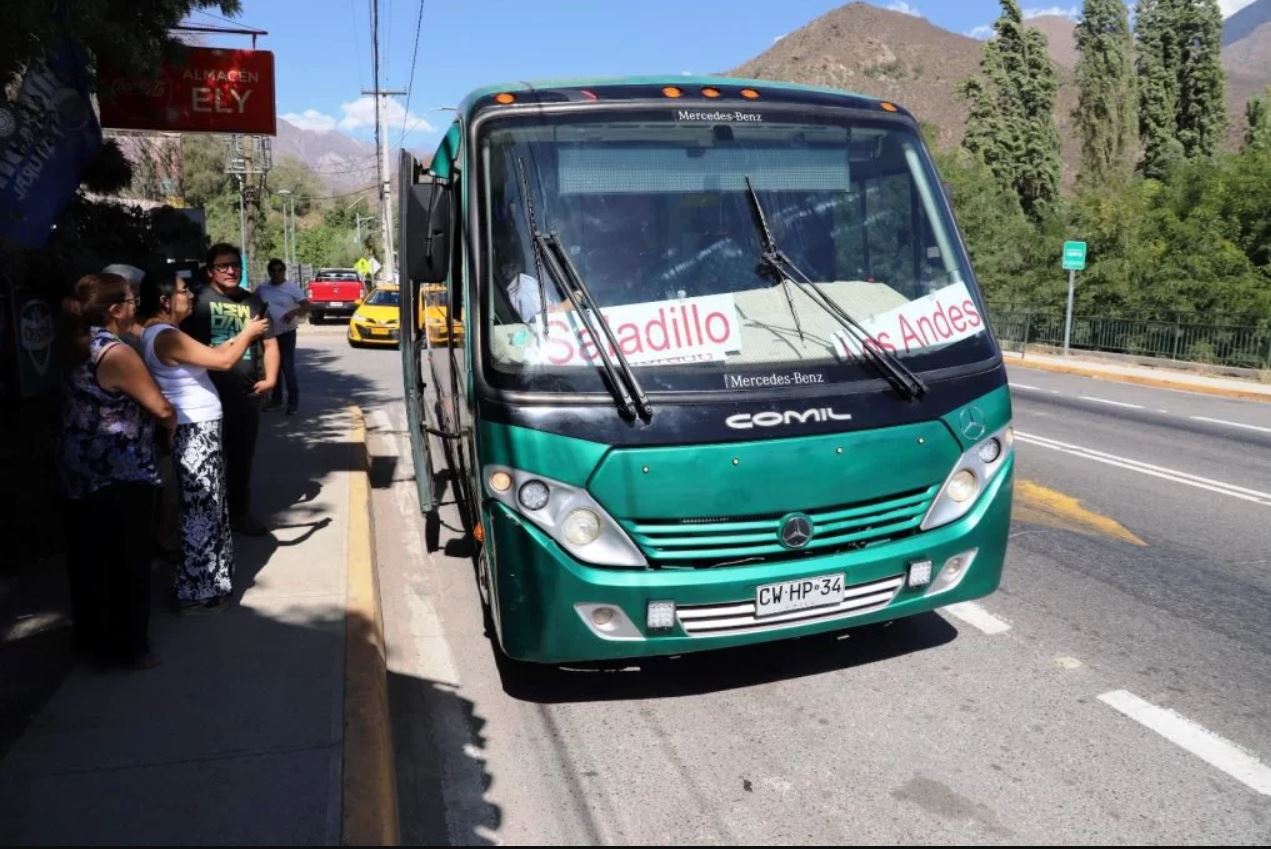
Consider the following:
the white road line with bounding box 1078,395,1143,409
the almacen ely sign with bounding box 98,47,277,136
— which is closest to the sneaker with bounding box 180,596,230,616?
the almacen ely sign with bounding box 98,47,277,136

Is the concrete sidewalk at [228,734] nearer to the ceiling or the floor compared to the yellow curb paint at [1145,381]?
nearer to the floor

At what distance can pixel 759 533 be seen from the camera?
156 inches

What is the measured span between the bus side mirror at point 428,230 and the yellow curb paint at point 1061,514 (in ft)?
16.1

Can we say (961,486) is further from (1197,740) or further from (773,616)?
(1197,740)

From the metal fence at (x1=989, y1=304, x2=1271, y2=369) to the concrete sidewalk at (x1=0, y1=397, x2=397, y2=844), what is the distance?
1569 cm

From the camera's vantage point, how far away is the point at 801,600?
404cm

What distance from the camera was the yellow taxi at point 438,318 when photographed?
5.25m

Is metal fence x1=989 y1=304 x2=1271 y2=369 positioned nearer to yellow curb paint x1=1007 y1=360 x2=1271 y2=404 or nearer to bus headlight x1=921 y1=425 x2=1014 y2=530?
yellow curb paint x1=1007 y1=360 x2=1271 y2=404

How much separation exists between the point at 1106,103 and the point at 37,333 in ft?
159

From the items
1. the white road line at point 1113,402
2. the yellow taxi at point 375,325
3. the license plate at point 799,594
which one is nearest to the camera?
the license plate at point 799,594

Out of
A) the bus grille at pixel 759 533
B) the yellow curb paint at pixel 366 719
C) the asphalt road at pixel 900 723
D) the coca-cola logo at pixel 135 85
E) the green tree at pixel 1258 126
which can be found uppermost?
the green tree at pixel 1258 126

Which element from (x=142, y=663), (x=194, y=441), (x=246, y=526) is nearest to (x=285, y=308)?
(x=246, y=526)

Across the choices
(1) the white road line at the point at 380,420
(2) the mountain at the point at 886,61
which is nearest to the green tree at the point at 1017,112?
(1) the white road line at the point at 380,420

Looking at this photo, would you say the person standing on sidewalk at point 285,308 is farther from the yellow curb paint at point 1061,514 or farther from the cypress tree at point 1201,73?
the cypress tree at point 1201,73
